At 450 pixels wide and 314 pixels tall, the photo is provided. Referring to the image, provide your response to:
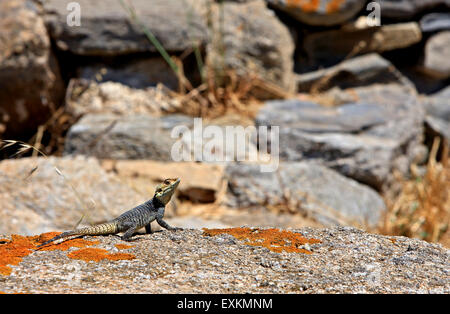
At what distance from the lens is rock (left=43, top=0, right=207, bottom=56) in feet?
20.7

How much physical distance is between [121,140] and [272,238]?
3.48 m

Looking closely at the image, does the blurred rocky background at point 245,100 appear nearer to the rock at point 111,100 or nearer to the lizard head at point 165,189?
the rock at point 111,100

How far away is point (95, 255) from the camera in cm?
246

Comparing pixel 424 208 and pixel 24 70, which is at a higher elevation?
pixel 24 70

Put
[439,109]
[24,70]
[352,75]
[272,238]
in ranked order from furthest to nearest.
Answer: [439,109] < [352,75] < [24,70] < [272,238]

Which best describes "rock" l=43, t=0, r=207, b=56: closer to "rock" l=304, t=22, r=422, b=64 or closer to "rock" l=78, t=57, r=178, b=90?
"rock" l=78, t=57, r=178, b=90

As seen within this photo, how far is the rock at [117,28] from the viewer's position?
632cm

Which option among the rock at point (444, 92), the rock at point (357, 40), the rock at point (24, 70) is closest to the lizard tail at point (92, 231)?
the rock at point (24, 70)

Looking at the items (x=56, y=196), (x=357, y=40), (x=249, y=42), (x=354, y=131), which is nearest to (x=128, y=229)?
(x=56, y=196)

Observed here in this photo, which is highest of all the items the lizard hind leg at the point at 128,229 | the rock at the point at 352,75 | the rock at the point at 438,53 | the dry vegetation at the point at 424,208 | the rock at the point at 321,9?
the rock at the point at 321,9

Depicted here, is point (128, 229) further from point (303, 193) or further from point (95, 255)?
point (303, 193)

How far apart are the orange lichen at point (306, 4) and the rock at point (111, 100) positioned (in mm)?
2082

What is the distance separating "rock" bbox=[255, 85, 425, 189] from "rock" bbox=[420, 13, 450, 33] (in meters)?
1.12
